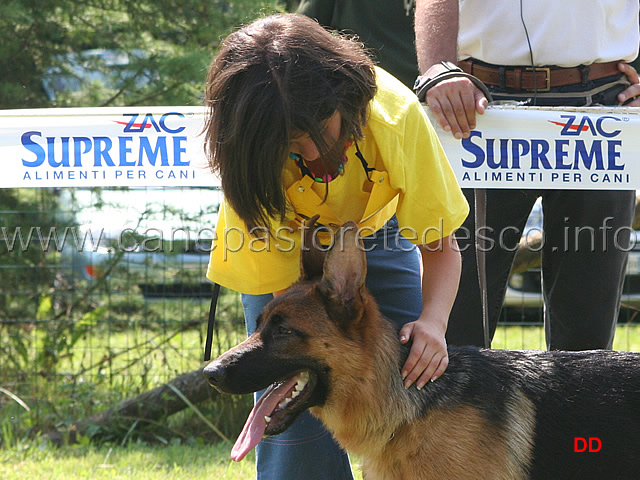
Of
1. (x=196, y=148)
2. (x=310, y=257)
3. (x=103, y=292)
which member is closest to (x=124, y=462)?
(x=103, y=292)

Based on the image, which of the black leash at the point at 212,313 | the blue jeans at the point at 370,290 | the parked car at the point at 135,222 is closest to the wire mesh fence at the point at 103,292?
the parked car at the point at 135,222

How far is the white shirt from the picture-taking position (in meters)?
3.15

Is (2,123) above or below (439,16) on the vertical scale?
below

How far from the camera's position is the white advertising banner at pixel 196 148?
3250 millimetres

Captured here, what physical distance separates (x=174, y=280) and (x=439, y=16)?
3061mm

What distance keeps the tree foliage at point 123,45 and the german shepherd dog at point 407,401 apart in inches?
120

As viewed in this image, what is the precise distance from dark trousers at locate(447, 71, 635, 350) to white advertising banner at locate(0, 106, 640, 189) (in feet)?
0.30

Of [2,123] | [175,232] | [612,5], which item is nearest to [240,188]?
[2,123]

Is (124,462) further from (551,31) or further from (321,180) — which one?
(551,31)

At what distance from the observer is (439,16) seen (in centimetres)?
319

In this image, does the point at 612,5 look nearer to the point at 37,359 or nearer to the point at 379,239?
the point at 379,239

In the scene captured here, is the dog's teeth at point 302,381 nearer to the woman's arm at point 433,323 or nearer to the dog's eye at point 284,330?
the dog's eye at point 284,330

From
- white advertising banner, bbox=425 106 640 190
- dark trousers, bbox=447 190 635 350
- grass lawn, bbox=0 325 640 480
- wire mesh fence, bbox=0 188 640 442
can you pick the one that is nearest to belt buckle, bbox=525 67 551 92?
white advertising banner, bbox=425 106 640 190

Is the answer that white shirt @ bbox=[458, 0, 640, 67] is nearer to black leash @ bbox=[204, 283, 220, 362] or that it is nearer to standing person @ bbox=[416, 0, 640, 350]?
standing person @ bbox=[416, 0, 640, 350]
